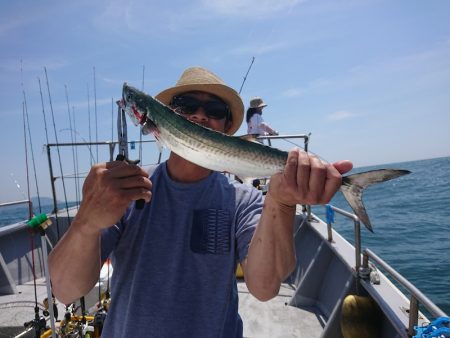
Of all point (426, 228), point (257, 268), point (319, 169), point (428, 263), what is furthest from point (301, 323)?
point (426, 228)

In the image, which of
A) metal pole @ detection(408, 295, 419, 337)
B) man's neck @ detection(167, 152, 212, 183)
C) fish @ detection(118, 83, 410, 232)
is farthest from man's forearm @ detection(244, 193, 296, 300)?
metal pole @ detection(408, 295, 419, 337)

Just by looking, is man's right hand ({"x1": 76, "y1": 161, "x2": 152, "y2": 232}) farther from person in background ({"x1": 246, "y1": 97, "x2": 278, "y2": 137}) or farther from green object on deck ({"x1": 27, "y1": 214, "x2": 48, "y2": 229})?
person in background ({"x1": 246, "y1": 97, "x2": 278, "y2": 137})

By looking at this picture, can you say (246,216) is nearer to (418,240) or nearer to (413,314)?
(413,314)

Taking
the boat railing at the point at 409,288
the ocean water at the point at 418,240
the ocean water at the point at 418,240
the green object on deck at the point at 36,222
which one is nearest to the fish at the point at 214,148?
the boat railing at the point at 409,288

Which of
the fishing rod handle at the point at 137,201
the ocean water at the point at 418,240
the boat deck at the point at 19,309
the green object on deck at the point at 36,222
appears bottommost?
the ocean water at the point at 418,240

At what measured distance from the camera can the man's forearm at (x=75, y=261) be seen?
2.01 meters

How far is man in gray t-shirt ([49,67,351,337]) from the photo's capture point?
196cm

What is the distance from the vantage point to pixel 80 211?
1959 millimetres

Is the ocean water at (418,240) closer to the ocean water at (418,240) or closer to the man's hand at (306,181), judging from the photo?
the ocean water at (418,240)

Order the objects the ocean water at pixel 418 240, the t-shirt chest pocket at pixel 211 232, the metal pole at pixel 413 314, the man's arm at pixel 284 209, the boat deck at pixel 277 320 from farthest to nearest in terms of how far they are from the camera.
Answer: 1. the ocean water at pixel 418 240
2. the boat deck at pixel 277 320
3. the metal pole at pixel 413 314
4. the t-shirt chest pocket at pixel 211 232
5. the man's arm at pixel 284 209

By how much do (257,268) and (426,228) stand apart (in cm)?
1823

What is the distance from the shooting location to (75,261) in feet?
6.84

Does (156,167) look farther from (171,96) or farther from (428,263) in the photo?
(428,263)

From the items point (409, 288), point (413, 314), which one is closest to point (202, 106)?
point (409, 288)
